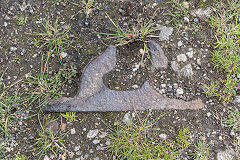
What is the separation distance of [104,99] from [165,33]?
3.38 ft

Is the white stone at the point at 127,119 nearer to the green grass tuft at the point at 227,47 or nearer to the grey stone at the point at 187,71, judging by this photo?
the grey stone at the point at 187,71

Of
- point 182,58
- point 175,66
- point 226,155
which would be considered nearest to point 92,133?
point 175,66

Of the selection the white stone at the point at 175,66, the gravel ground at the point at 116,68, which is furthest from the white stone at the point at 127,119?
the white stone at the point at 175,66

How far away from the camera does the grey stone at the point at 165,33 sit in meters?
2.75

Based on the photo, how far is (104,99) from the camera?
8.43ft

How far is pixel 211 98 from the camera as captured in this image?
2.67 meters

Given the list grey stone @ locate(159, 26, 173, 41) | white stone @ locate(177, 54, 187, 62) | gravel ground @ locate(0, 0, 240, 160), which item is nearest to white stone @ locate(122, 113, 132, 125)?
gravel ground @ locate(0, 0, 240, 160)

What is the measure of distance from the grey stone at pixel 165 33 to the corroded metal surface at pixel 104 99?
557 millimetres

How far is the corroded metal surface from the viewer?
8.41 ft

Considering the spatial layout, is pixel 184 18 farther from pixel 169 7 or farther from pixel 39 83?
pixel 39 83

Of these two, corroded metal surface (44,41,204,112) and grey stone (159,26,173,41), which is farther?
grey stone (159,26,173,41)

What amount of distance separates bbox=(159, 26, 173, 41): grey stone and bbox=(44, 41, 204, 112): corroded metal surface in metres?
0.56

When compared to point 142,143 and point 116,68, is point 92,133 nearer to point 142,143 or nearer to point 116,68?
point 142,143

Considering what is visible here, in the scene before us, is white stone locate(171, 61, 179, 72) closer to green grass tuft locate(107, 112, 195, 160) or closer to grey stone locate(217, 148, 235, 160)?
green grass tuft locate(107, 112, 195, 160)
